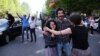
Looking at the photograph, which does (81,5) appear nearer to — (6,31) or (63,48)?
(6,31)

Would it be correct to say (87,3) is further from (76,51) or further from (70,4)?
(76,51)

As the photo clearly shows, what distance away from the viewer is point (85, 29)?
5496 millimetres

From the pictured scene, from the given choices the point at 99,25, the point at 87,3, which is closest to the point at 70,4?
the point at 87,3

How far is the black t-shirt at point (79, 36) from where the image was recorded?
543cm

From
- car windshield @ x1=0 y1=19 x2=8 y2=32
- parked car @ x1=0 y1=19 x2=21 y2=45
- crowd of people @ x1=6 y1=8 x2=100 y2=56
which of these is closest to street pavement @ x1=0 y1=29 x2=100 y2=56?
parked car @ x1=0 y1=19 x2=21 y2=45

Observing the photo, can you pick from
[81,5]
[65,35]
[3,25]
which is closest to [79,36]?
[65,35]

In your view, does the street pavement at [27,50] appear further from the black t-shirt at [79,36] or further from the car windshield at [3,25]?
the black t-shirt at [79,36]

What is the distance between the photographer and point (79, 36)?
17.9ft

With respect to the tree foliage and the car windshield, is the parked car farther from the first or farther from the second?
the tree foliage

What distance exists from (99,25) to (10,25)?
9519 mm

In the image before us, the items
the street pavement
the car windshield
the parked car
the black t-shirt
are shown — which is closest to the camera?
the black t-shirt

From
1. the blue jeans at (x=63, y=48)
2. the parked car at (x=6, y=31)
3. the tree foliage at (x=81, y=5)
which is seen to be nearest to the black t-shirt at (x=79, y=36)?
the blue jeans at (x=63, y=48)

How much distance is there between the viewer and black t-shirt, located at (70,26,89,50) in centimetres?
543

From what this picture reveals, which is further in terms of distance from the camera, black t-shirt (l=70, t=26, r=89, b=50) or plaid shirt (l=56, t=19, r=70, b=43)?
plaid shirt (l=56, t=19, r=70, b=43)
